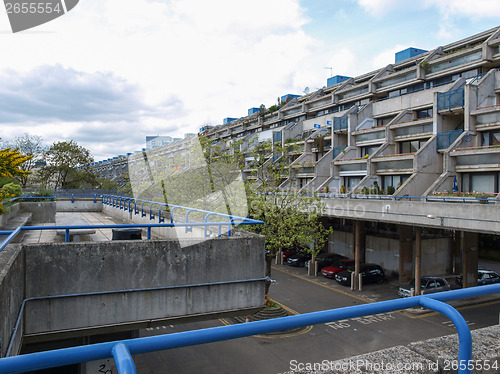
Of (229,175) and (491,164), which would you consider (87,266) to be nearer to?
(229,175)

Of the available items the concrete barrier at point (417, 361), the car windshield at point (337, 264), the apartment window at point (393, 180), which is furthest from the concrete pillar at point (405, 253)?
the concrete barrier at point (417, 361)

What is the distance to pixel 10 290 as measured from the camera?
570cm

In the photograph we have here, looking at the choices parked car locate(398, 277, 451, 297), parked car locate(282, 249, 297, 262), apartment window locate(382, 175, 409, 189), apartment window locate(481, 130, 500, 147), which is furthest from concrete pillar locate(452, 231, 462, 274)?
parked car locate(282, 249, 297, 262)

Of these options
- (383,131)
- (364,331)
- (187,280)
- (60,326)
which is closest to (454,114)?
(383,131)

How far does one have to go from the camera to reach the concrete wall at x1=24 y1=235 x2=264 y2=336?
7180 mm

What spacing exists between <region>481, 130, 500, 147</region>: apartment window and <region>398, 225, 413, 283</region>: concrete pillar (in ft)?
28.2

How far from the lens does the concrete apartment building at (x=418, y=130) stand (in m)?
27.4

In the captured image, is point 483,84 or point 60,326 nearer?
point 60,326

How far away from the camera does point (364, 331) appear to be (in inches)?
733

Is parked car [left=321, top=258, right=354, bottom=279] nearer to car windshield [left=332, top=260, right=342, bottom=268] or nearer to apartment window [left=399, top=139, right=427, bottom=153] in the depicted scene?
car windshield [left=332, top=260, right=342, bottom=268]

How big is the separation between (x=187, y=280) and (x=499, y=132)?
2819 centimetres

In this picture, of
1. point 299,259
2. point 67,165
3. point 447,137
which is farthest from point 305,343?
point 67,165

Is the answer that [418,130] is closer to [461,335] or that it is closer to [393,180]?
[393,180]

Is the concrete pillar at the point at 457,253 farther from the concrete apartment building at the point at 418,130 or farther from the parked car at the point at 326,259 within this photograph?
the parked car at the point at 326,259
